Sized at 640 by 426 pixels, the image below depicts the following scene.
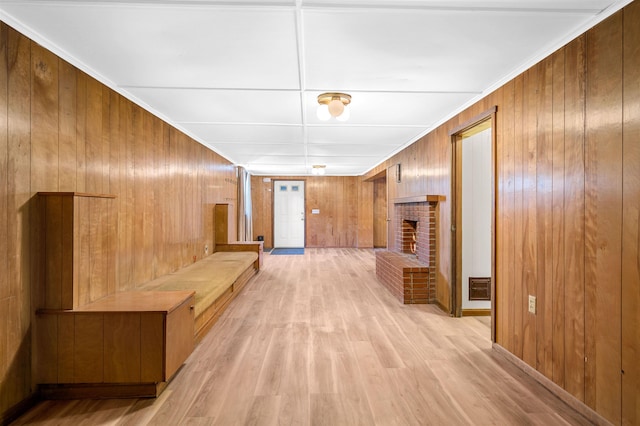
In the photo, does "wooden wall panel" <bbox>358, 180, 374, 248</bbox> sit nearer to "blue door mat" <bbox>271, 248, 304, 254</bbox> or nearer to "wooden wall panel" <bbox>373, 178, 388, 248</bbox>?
"wooden wall panel" <bbox>373, 178, 388, 248</bbox>

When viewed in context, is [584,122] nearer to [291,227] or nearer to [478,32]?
[478,32]

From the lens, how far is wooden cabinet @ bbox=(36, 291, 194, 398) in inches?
76.4

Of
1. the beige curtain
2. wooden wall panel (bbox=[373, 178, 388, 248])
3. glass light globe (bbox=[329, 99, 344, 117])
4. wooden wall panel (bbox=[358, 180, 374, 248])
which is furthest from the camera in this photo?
wooden wall panel (bbox=[373, 178, 388, 248])

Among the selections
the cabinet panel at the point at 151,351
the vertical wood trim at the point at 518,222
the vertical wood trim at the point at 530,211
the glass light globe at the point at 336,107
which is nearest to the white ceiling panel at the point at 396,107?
the glass light globe at the point at 336,107

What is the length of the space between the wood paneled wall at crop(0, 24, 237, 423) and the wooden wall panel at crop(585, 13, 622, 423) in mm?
3081

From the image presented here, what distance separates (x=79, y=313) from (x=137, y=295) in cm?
43

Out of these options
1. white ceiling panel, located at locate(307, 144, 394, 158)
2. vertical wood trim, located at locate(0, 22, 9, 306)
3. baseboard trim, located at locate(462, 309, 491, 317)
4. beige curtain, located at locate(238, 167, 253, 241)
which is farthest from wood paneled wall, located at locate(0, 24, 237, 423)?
beige curtain, located at locate(238, 167, 253, 241)

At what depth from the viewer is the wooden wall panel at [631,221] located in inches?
59.9

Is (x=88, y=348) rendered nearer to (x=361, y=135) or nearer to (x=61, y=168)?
(x=61, y=168)

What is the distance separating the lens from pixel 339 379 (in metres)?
2.24

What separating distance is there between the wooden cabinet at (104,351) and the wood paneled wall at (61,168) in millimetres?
108

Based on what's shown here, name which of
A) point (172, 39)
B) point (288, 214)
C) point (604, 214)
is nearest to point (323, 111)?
point (172, 39)

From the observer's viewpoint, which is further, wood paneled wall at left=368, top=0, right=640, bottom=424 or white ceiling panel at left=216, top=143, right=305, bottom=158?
white ceiling panel at left=216, top=143, right=305, bottom=158

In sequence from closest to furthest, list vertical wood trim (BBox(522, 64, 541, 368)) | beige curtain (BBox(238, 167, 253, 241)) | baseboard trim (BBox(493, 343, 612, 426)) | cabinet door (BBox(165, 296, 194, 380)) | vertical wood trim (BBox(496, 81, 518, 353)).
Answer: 1. baseboard trim (BBox(493, 343, 612, 426))
2. cabinet door (BBox(165, 296, 194, 380))
3. vertical wood trim (BBox(522, 64, 541, 368))
4. vertical wood trim (BBox(496, 81, 518, 353))
5. beige curtain (BBox(238, 167, 253, 241))
